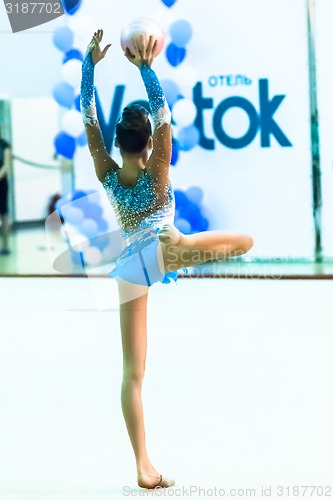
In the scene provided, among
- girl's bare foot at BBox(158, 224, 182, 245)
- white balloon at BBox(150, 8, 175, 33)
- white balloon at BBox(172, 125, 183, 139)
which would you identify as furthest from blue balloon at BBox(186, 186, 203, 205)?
girl's bare foot at BBox(158, 224, 182, 245)

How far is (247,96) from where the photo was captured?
719 centimetres

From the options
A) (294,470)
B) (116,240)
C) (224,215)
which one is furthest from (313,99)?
(294,470)

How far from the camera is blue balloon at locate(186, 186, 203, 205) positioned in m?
7.10

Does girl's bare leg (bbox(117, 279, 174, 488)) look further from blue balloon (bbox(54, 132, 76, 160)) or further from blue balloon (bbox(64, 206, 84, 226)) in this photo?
blue balloon (bbox(54, 132, 76, 160))

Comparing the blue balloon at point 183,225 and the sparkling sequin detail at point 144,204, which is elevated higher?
the sparkling sequin detail at point 144,204

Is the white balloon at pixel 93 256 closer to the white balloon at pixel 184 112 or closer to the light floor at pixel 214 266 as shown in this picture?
the light floor at pixel 214 266

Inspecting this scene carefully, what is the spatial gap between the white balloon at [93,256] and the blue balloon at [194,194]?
2.94 feet

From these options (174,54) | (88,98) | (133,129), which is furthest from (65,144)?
(133,129)

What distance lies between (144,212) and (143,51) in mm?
473

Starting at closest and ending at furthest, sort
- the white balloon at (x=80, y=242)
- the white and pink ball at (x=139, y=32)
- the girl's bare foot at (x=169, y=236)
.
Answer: the girl's bare foot at (x=169, y=236), the white and pink ball at (x=139, y=32), the white balloon at (x=80, y=242)

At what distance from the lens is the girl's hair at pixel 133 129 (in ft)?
8.40

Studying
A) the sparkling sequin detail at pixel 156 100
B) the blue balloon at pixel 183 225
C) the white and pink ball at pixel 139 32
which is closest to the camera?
the sparkling sequin detail at pixel 156 100

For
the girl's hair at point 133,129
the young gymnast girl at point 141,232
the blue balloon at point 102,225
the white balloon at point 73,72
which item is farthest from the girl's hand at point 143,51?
the blue balloon at point 102,225

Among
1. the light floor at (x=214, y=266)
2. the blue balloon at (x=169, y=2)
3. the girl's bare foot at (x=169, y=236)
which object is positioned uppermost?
the blue balloon at (x=169, y=2)
